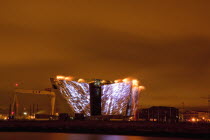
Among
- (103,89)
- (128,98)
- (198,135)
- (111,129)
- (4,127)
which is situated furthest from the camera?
(103,89)

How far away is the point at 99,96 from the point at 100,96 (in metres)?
0.31

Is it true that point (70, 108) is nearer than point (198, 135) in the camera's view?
No

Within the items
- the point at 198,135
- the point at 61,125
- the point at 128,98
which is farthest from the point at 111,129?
the point at 128,98

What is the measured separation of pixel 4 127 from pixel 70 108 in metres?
36.6

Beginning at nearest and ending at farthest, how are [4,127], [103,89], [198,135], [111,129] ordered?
[198,135] → [111,129] → [4,127] → [103,89]

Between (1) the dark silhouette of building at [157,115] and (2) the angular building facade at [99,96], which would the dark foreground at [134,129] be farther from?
(1) the dark silhouette of building at [157,115]

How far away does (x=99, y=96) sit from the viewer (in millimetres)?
87062

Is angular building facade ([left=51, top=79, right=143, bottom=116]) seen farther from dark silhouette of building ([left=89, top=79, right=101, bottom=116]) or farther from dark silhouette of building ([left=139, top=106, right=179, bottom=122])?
dark silhouette of building ([left=139, top=106, right=179, bottom=122])

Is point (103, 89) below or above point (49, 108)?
above

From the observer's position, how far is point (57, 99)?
3189 inches

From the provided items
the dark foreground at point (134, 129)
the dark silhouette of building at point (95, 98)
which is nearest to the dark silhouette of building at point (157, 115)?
the dark silhouette of building at point (95, 98)

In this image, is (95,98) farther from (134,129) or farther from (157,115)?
(134,129)

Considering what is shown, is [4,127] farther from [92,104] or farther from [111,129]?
[92,104]

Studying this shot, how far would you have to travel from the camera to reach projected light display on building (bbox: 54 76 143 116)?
262 ft
